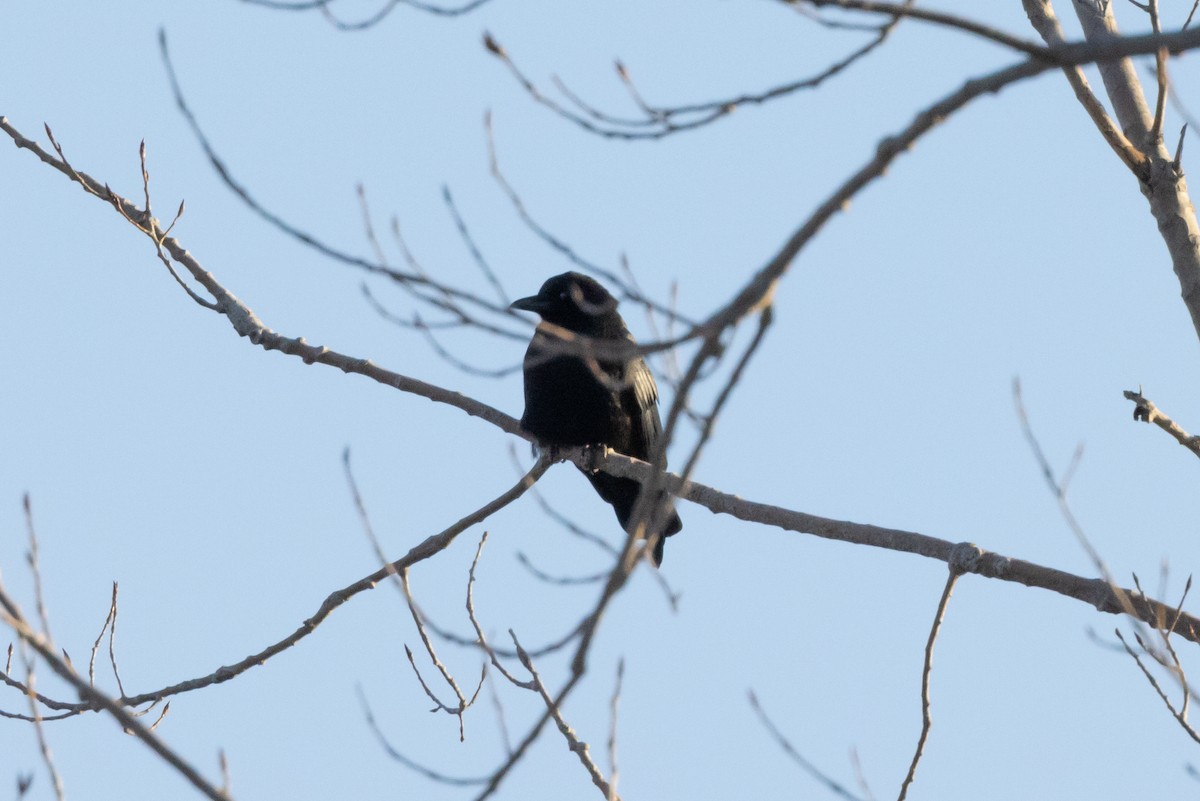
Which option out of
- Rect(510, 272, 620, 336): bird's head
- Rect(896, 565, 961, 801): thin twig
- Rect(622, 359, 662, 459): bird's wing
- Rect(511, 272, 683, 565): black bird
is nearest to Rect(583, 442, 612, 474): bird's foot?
Rect(511, 272, 683, 565): black bird

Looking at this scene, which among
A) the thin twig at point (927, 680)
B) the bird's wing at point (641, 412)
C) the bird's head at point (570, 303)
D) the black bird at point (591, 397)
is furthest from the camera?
the bird's head at point (570, 303)

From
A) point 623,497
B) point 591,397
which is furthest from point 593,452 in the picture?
point 623,497

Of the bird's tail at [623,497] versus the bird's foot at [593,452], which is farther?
the bird's tail at [623,497]

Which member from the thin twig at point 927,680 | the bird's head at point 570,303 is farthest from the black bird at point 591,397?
the thin twig at point 927,680

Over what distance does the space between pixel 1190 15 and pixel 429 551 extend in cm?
311

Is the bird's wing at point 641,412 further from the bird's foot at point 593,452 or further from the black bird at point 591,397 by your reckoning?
the bird's foot at point 593,452

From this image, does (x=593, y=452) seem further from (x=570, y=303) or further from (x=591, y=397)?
(x=570, y=303)

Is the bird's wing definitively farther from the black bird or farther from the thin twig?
the thin twig

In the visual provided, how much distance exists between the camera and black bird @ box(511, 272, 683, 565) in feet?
22.2

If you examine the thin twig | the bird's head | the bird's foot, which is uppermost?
the bird's head

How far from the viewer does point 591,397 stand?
6.80 meters

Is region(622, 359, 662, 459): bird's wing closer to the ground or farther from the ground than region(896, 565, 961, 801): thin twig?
farther from the ground

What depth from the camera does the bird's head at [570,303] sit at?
7.24m

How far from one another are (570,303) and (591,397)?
73 cm
